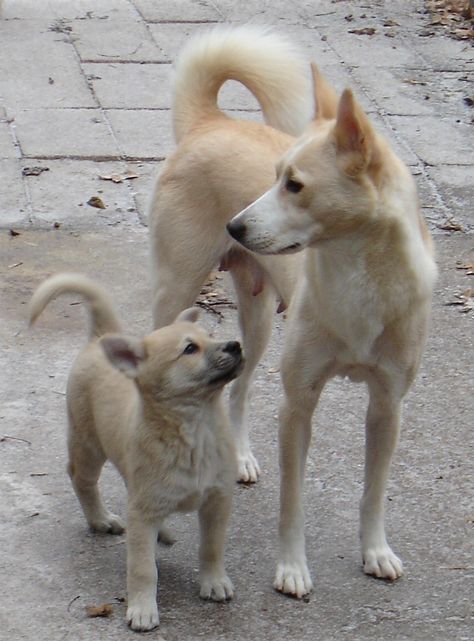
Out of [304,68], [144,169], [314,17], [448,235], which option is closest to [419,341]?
[304,68]

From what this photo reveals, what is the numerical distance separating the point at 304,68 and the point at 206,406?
5.42 feet

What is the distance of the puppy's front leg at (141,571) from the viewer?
11.9 feet

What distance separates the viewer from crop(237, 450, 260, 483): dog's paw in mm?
4512

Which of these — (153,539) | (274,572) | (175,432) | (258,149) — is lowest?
(274,572)

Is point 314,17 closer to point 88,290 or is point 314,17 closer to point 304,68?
point 304,68

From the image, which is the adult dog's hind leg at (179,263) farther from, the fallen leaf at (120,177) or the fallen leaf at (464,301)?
the fallen leaf at (120,177)

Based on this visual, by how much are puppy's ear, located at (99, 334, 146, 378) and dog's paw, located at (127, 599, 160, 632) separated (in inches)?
26.3

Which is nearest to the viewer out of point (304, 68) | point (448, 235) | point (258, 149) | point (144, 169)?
point (258, 149)

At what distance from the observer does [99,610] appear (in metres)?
3.71

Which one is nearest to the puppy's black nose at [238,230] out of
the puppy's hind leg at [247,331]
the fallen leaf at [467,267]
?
the puppy's hind leg at [247,331]

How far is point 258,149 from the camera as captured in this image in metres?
4.33

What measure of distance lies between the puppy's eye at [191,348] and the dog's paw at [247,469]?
39.3 inches

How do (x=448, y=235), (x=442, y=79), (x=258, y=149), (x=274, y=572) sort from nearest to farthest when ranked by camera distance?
(x=274, y=572) < (x=258, y=149) < (x=448, y=235) < (x=442, y=79)

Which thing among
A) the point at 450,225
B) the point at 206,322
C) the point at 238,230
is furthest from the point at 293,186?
the point at 450,225
